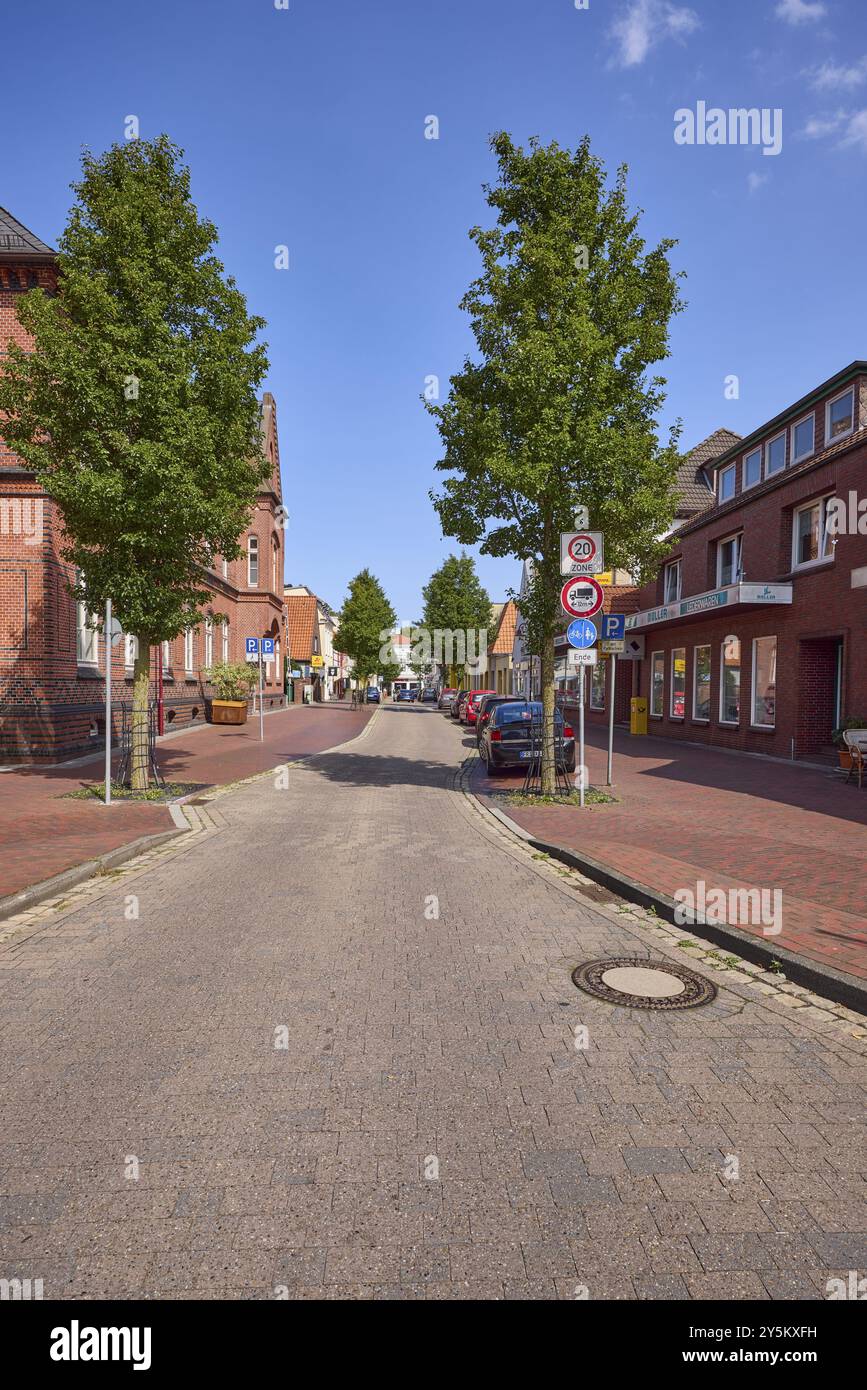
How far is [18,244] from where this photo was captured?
672 inches

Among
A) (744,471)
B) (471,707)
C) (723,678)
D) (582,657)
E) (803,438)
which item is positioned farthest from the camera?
(471,707)

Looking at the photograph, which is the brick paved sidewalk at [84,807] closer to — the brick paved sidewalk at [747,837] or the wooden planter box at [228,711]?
the brick paved sidewalk at [747,837]

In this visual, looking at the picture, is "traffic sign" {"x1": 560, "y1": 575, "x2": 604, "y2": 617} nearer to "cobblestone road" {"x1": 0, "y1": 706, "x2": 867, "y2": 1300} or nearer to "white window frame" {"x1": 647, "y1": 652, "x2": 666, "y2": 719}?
"cobblestone road" {"x1": 0, "y1": 706, "x2": 867, "y2": 1300}

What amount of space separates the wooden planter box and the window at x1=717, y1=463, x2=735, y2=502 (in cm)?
1844

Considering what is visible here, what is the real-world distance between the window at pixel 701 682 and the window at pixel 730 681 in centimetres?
107

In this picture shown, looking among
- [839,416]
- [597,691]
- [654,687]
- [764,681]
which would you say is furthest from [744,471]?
[597,691]

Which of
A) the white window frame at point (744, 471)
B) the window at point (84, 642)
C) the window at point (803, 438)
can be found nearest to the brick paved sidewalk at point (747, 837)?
the window at point (803, 438)

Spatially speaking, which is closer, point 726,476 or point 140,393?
point 140,393

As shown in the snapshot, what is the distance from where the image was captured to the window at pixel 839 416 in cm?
1770

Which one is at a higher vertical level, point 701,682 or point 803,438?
point 803,438

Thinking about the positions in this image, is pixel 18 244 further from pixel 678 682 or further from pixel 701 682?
pixel 678 682

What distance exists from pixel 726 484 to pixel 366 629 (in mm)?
38769
